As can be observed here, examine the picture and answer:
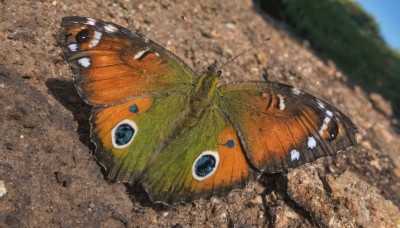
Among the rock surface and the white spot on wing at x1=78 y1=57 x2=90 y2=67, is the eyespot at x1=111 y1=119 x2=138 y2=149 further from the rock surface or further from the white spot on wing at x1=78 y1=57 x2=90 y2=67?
the white spot on wing at x1=78 y1=57 x2=90 y2=67

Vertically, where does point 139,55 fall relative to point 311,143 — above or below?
below

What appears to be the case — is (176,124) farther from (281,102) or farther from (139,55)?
(281,102)

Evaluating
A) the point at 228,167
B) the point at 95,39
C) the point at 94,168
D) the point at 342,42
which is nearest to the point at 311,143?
the point at 228,167

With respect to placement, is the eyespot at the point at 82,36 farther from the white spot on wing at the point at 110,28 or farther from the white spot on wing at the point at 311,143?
the white spot on wing at the point at 311,143

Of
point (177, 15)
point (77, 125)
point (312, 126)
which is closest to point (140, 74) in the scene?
point (77, 125)

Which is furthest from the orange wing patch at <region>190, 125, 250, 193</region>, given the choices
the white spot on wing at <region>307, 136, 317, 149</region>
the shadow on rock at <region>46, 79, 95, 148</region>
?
the shadow on rock at <region>46, 79, 95, 148</region>

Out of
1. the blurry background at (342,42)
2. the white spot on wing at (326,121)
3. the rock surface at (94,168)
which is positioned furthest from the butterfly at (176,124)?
the blurry background at (342,42)

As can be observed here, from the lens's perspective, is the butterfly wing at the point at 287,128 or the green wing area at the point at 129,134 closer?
the green wing area at the point at 129,134

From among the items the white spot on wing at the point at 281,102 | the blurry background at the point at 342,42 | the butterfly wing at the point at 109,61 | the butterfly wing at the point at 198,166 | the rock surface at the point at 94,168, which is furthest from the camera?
the blurry background at the point at 342,42
